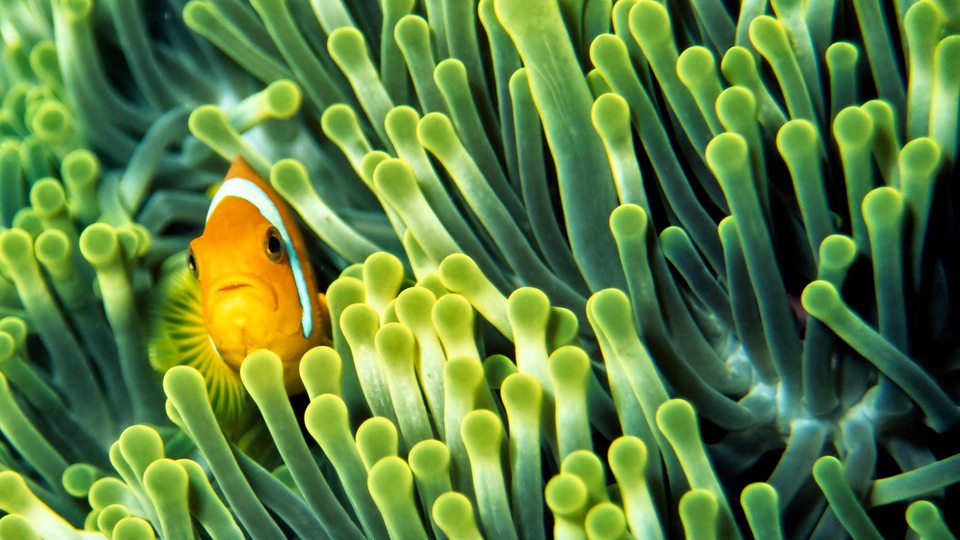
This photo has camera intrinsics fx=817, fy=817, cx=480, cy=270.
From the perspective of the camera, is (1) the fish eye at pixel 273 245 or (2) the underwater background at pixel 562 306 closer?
(2) the underwater background at pixel 562 306

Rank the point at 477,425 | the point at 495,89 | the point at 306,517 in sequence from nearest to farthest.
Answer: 1. the point at 477,425
2. the point at 306,517
3. the point at 495,89

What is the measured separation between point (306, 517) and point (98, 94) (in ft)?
2.20

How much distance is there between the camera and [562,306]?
82 centimetres

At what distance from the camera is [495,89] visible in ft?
3.25

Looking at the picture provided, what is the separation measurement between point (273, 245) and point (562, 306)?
12.3 inches

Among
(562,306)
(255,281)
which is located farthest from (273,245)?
(562,306)

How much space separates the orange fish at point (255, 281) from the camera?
793mm

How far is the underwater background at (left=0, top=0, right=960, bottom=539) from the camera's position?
67 cm

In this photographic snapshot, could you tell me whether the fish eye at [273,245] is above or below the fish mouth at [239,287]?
above

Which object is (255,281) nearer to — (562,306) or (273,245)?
(273,245)

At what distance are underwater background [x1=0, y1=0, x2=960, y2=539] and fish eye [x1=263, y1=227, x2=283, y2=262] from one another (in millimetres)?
80

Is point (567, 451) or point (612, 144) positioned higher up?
point (612, 144)

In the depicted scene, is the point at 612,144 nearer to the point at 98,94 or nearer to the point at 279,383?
the point at 279,383

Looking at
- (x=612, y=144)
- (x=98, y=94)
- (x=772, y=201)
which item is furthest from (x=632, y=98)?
(x=98, y=94)
